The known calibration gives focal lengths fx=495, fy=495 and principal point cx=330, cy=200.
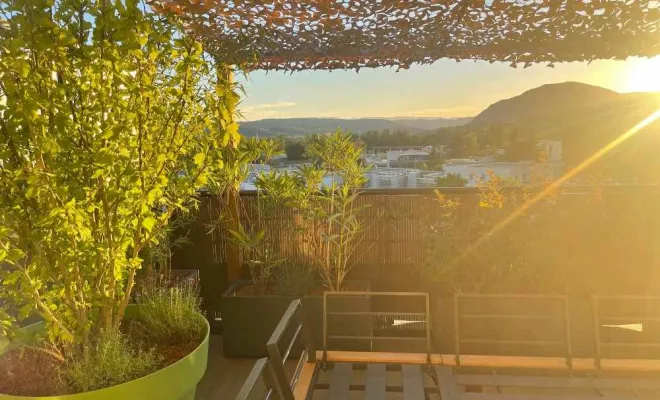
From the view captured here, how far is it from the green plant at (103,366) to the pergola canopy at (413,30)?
1.70 metres

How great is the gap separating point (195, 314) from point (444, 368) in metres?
1.32

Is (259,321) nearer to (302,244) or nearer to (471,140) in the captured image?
(302,244)

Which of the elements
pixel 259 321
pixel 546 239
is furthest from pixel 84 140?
pixel 546 239

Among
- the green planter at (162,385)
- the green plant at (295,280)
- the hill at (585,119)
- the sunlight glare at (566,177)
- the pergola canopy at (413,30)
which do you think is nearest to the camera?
the green planter at (162,385)

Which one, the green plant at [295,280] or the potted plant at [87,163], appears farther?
the green plant at [295,280]

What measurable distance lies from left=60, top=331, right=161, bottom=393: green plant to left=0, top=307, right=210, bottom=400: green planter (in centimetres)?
10

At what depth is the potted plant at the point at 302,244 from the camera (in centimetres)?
356

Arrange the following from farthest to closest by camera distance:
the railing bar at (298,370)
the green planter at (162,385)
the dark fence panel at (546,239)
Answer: the dark fence panel at (546,239)
the railing bar at (298,370)
the green planter at (162,385)

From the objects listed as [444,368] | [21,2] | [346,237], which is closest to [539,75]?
[346,237]

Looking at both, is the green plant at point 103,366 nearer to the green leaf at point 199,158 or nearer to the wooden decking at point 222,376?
the green leaf at point 199,158

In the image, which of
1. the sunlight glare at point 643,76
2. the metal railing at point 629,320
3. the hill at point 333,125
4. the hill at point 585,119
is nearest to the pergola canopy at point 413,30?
the sunlight glare at point 643,76

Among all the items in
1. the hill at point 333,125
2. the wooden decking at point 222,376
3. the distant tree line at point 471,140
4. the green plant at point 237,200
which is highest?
the hill at point 333,125

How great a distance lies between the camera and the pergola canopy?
2.70m

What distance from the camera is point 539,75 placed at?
3908 millimetres
